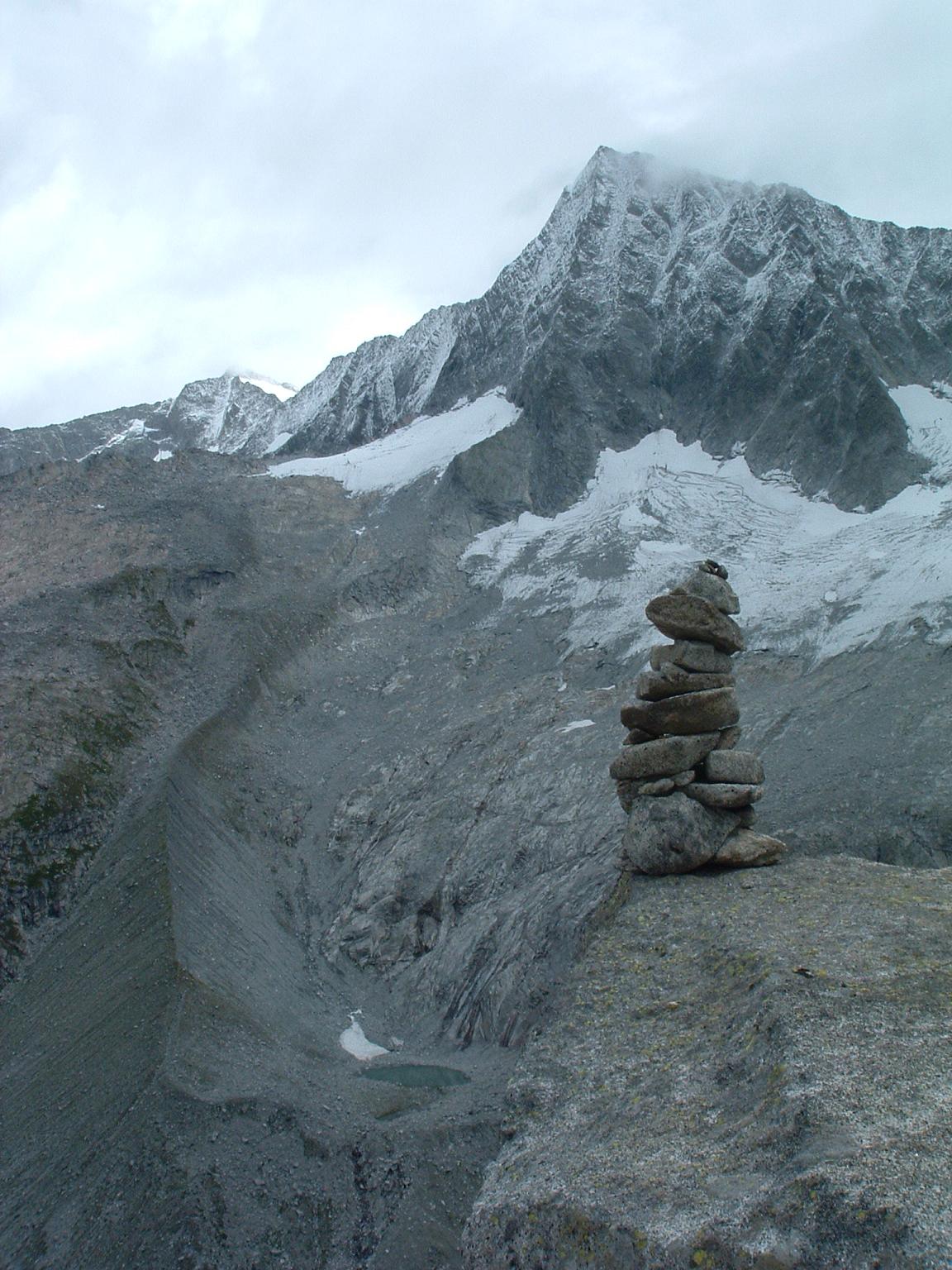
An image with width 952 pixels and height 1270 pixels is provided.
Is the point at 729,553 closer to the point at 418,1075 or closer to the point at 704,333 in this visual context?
the point at 704,333

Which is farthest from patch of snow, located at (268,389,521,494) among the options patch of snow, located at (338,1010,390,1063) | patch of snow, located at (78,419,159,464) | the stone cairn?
the stone cairn

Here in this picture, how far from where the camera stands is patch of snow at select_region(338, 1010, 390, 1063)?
→ 27688mm

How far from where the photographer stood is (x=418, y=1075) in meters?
25.3

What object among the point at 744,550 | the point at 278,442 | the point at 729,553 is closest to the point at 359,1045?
the point at 729,553

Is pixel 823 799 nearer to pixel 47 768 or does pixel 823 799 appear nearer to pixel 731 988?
pixel 731 988

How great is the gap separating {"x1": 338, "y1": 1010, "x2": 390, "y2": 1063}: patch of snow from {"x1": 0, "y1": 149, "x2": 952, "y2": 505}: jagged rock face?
160ft

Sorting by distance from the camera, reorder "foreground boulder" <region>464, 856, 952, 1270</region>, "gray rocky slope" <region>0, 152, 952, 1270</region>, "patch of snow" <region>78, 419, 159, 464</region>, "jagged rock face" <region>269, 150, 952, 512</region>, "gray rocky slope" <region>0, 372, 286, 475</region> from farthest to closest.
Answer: "patch of snow" <region>78, 419, 159, 464</region>, "gray rocky slope" <region>0, 372, 286, 475</region>, "jagged rock face" <region>269, 150, 952, 512</region>, "gray rocky slope" <region>0, 152, 952, 1270</region>, "foreground boulder" <region>464, 856, 952, 1270</region>

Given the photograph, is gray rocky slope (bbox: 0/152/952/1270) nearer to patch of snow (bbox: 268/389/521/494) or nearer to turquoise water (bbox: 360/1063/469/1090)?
turquoise water (bbox: 360/1063/469/1090)

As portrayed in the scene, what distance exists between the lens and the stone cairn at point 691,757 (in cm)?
1934

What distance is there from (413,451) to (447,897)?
57102 millimetres

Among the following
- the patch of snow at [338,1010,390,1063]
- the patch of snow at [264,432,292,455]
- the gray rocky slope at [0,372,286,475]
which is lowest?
the patch of snow at [338,1010,390,1063]

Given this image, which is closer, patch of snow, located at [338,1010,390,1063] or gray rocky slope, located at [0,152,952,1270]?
gray rocky slope, located at [0,152,952,1270]

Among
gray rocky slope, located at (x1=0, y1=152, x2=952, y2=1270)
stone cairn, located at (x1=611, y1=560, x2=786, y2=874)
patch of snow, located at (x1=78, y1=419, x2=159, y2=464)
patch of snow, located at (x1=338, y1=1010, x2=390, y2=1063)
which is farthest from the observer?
patch of snow, located at (x1=78, y1=419, x2=159, y2=464)

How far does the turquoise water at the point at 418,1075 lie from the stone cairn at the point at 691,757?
8.61 m
